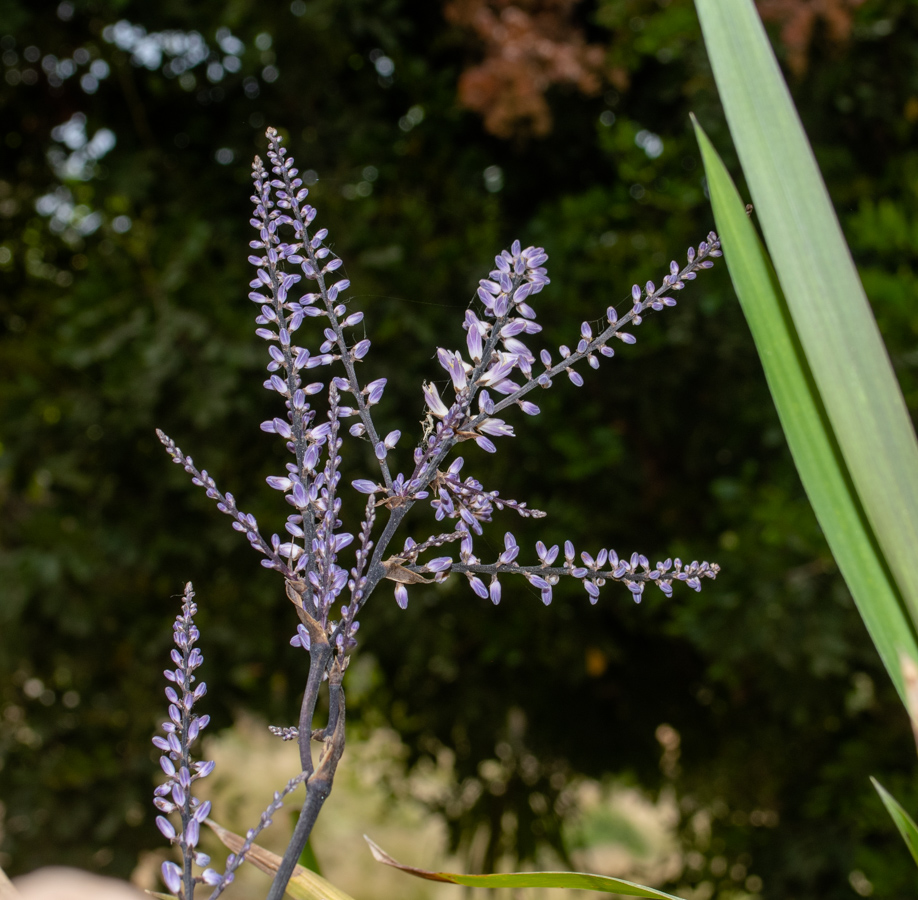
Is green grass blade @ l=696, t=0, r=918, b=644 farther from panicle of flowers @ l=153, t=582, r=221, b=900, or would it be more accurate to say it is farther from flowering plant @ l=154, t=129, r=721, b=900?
panicle of flowers @ l=153, t=582, r=221, b=900

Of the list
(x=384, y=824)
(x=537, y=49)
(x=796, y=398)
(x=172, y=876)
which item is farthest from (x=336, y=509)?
(x=384, y=824)

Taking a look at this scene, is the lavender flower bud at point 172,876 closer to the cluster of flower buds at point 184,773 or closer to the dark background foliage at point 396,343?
the cluster of flower buds at point 184,773

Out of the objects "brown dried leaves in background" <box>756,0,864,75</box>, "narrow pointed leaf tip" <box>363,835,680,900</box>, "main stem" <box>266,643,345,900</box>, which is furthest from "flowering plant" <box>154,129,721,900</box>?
"brown dried leaves in background" <box>756,0,864,75</box>

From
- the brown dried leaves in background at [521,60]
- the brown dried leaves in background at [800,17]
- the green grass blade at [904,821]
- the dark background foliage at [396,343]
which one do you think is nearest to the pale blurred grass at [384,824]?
the dark background foliage at [396,343]

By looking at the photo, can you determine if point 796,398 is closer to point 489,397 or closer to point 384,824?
point 489,397

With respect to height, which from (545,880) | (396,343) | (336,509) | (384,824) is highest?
(336,509)

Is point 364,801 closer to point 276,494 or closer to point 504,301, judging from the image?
point 276,494

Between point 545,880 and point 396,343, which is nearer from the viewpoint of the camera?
point 545,880

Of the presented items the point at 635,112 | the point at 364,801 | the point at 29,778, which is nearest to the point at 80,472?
the point at 29,778
